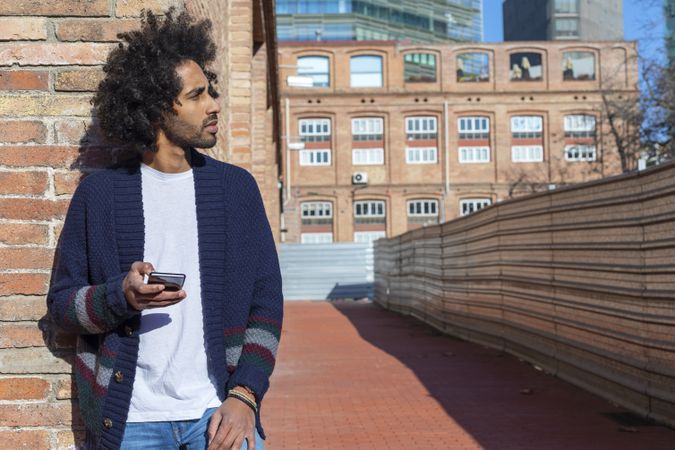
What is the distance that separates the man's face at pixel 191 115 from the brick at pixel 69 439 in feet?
3.76

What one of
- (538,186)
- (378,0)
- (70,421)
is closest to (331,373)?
(70,421)

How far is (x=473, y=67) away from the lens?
59.2m

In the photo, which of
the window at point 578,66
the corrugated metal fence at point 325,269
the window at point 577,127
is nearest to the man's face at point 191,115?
the corrugated metal fence at point 325,269

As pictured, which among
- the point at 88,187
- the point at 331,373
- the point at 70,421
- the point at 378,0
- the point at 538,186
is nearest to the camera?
the point at 88,187

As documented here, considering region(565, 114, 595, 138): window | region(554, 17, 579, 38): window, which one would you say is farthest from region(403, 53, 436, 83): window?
region(554, 17, 579, 38): window

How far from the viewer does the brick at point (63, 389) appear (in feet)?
10.7

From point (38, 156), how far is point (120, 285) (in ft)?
3.38

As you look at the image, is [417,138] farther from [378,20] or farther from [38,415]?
[38,415]

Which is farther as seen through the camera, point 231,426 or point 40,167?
point 40,167

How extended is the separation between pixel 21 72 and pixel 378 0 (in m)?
90.8

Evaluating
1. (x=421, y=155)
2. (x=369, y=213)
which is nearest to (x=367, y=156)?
(x=421, y=155)

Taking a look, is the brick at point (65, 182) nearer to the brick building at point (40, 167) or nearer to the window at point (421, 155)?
the brick building at point (40, 167)

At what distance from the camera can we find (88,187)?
108 inches

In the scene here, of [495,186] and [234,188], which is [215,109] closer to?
[234,188]
